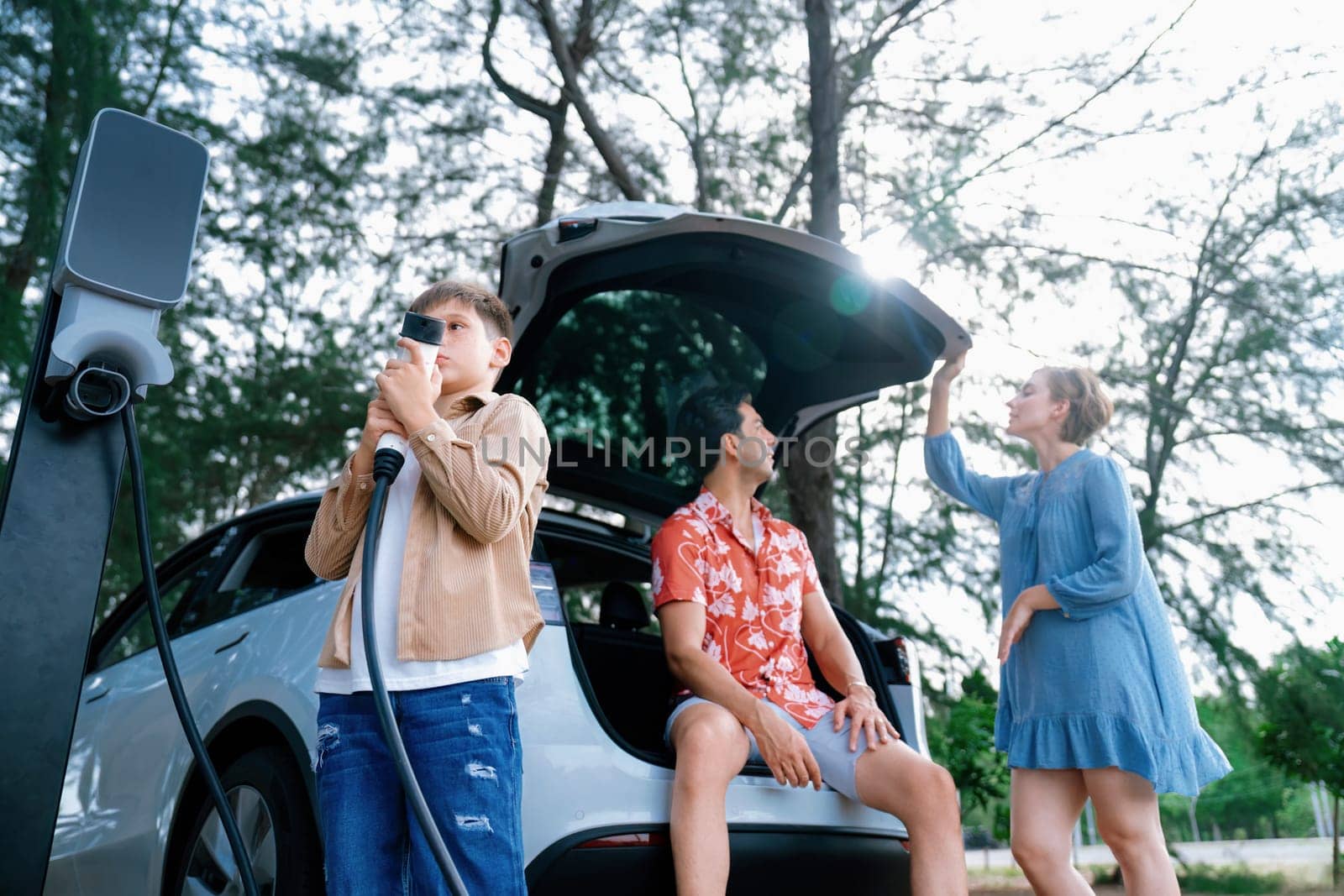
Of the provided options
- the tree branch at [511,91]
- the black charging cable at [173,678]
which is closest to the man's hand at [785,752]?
A: the black charging cable at [173,678]

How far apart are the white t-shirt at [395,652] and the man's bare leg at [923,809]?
1.01 m

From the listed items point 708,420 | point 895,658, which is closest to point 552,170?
point 708,420

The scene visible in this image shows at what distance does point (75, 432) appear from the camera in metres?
1.26

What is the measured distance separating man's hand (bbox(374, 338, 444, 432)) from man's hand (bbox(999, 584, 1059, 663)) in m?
1.73

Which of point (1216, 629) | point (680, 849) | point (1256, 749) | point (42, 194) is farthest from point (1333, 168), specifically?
point (42, 194)

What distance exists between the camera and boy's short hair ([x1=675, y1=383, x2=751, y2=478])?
3.08 meters

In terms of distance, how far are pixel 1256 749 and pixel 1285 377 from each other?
2069 millimetres

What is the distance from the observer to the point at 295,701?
2.30m

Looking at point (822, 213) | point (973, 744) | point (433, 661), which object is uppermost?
point (822, 213)

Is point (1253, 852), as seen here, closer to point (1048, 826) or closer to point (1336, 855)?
point (1336, 855)

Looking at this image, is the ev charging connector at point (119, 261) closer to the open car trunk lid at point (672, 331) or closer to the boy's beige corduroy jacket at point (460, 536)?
the boy's beige corduroy jacket at point (460, 536)

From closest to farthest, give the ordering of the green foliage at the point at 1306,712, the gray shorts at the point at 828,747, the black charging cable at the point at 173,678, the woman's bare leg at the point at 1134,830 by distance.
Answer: the black charging cable at the point at 173,678
the gray shorts at the point at 828,747
the woman's bare leg at the point at 1134,830
the green foliage at the point at 1306,712

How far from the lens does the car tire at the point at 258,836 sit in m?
2.14

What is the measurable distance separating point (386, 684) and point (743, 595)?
126 cm
